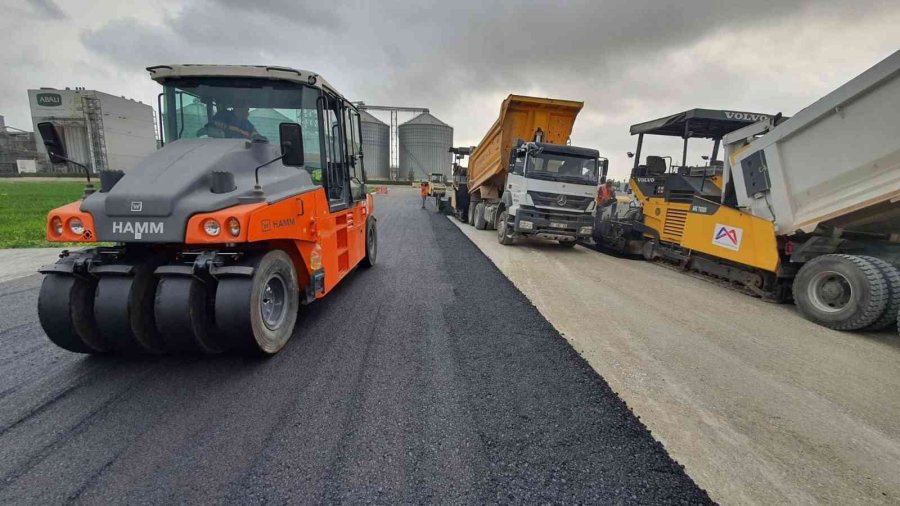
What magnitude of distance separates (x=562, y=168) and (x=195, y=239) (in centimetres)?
778

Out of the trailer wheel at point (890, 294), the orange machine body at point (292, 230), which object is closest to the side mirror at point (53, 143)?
the orange machine body at point (292, 230)

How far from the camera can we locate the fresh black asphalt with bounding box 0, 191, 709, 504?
6.16ft

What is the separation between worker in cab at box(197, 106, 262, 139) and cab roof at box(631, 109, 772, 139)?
7.75 metres

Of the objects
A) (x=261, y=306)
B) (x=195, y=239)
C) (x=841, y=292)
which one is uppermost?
(x=195, y=239)

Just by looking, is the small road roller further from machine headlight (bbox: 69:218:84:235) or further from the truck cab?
the truck cab

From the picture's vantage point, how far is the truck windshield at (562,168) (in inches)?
339

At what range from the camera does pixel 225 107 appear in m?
3.76

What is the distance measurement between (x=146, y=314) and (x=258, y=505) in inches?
72.7

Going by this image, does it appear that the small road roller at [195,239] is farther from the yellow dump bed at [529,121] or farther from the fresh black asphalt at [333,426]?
the yellow dump bed at [529,121]

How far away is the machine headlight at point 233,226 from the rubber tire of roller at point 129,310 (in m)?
0.82

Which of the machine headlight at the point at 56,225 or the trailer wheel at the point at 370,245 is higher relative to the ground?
the machine headlight at the point at 56,225

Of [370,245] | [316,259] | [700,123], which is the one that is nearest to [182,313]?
[316,259]

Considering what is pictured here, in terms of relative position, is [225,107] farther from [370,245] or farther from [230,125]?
[370,245]

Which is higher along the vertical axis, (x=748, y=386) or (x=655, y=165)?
(x=655, y=165)
